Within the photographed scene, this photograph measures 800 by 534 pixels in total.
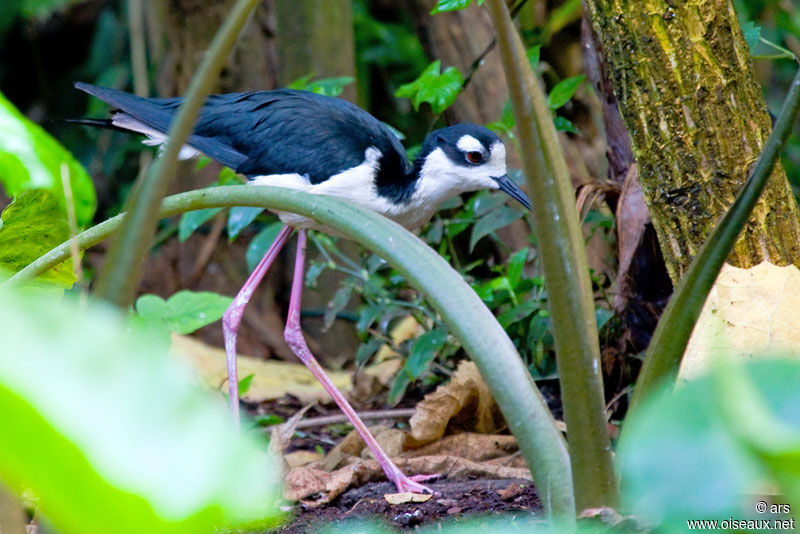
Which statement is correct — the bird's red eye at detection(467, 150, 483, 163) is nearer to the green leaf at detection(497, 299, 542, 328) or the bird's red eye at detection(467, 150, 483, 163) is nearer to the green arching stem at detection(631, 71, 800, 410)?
the green leaf at detection(497, 299, 542, 328)

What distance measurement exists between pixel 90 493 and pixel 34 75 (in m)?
7.28

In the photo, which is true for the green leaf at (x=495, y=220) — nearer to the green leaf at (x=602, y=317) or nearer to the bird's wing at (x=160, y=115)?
the green leaf at (x=602, y=317)

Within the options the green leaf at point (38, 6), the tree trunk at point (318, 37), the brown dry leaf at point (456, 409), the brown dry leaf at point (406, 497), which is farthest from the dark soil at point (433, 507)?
the green leaf at point (38, 6)

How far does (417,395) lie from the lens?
3281 millimetres

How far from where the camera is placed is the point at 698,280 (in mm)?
1062

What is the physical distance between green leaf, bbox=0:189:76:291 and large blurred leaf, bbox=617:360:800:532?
4.24ft

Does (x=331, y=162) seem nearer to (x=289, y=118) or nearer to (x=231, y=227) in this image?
(x=289, y=118)

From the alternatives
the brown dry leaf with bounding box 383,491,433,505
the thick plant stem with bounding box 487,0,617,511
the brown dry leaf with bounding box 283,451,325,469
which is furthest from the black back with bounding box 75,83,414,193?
the thick plant stem with bounding box 487,0,617,511

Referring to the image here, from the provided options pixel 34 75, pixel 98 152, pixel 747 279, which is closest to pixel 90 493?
pixel 747 279

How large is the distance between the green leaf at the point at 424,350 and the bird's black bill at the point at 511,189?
487mm

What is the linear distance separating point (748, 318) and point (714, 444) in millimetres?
1126

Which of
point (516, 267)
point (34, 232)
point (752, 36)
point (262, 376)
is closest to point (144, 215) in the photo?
point (34, 232)

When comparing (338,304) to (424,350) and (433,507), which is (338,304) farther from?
(433,507)

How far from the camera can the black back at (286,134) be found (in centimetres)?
283
